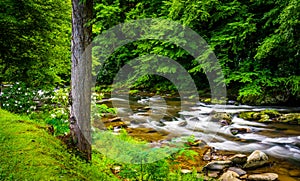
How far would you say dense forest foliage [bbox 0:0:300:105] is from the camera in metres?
6.70

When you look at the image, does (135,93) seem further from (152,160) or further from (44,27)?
(152,160)

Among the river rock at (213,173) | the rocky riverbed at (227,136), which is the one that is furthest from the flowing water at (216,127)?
the river rock at (213,173)

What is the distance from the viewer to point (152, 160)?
344 cm

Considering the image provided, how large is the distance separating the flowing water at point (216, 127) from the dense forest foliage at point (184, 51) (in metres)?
2.19

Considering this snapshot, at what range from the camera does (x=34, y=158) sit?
8.83 feet

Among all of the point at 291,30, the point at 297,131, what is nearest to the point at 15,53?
the point at 297,131

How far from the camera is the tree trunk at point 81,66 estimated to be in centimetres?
345

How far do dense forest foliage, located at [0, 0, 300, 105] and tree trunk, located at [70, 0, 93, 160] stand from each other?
8.5 inches

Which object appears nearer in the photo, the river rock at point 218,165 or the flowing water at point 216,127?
the river rock at point 218,165

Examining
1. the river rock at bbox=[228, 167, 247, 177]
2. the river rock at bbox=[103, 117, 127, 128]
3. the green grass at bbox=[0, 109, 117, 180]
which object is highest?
the green grass at bbox=[0, 109, 117, 180]

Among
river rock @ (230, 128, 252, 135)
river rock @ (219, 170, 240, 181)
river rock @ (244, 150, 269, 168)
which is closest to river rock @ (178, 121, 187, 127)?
river rock @ (230, 128, 252, 135)

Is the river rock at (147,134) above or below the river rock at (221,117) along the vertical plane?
below

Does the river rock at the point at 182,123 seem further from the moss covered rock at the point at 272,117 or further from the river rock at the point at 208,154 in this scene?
the river rock at the point at 208,154

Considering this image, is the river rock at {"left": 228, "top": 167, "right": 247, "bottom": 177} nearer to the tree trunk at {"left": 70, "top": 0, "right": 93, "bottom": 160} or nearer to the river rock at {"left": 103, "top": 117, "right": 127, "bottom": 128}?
the tree trunk at {"left": 70, "top": 0, "right": 93, "bottom": 160}
